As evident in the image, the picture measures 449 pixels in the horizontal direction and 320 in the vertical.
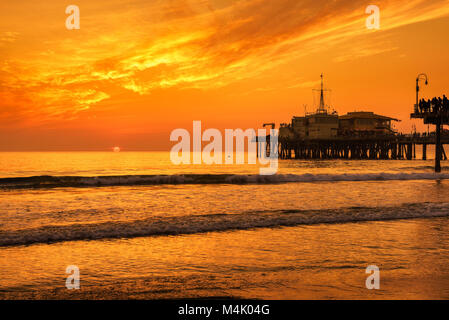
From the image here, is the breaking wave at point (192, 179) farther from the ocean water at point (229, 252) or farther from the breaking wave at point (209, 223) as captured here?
the breaking wave at point (209, 223)

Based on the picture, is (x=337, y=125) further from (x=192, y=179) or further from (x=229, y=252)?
(x=229, y=252)

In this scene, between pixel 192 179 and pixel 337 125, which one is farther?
pixel 337 125

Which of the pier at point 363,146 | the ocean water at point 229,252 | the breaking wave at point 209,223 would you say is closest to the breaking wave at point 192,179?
the ocean water at point 229,252

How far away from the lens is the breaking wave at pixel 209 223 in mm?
10378

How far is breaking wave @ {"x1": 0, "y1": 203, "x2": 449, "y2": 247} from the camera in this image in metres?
10.4

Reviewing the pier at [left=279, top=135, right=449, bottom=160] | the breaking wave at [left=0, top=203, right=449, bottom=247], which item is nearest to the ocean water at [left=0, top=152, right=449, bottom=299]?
the breaking wave at [left=0, top=203, right=449, bottom=247]

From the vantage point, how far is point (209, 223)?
12102 millimetres

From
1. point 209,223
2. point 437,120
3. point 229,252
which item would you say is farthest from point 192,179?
point 229,252

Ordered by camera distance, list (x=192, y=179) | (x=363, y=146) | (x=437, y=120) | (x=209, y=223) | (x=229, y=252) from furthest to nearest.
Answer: (x=363, y=146), (x=192, y=179), (x=437, y=120), (x=209, y=223), (x=229, y=252)

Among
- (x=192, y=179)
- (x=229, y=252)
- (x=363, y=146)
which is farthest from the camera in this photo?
(x=363, y=146)

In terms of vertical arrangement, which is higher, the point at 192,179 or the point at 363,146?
the point at 363,146

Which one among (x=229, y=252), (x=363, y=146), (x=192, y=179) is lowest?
(x=229, y=252)
